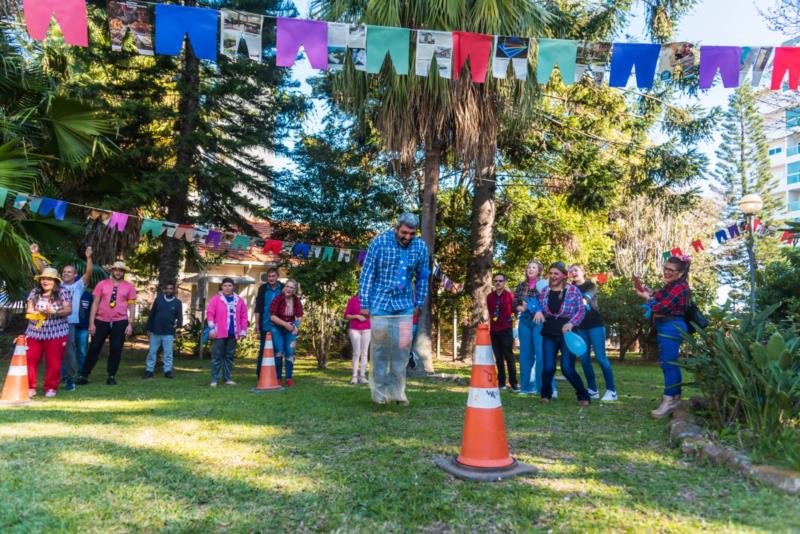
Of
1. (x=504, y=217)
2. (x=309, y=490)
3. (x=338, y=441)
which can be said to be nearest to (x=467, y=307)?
(x=504, y=217)

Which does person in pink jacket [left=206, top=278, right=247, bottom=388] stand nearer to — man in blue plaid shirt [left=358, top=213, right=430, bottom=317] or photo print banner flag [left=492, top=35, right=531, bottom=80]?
man in blue plaid shirt [left=358, top=213, right=430, bottom=317]

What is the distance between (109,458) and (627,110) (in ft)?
43.7

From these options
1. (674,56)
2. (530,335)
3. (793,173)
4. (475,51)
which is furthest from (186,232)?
(793,173)

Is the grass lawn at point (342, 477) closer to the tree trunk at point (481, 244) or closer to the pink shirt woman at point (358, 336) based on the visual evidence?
the pink shirt woman at point (358, 336)

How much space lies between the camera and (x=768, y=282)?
10.3 m

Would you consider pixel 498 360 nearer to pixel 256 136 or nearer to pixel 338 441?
pixel 338 441

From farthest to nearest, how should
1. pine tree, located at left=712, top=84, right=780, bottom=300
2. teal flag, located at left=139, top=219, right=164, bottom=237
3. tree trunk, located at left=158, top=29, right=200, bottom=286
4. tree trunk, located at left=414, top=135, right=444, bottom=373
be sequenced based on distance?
pine tree, located at left=712, top=84, right=780, bottom=300 < tree trunk, located at left=158, top=29, right=200, bottom=286 < teal flag, located at left=139, top=219, right=164, bottom=237 < tree trunk, located at left=414, top=135, right=444, bottom=373

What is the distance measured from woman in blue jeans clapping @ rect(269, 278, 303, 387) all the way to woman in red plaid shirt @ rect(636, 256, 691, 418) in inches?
193

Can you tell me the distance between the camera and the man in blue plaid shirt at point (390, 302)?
17.6 ft

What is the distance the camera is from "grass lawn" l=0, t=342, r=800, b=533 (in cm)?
255

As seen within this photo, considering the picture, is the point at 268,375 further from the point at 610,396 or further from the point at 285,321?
the point at 610,396

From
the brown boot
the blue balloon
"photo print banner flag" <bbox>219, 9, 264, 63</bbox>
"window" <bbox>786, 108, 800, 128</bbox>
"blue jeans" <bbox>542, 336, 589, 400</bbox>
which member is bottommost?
the brown boot

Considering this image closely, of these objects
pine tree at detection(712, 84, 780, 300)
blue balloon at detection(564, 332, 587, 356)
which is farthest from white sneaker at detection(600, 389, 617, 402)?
pine tree at detection(712, 84, 780, 300)

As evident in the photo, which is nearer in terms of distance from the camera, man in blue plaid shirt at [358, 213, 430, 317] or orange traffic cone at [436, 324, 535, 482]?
orange traffic cone at [436, 324, 535, 482]
